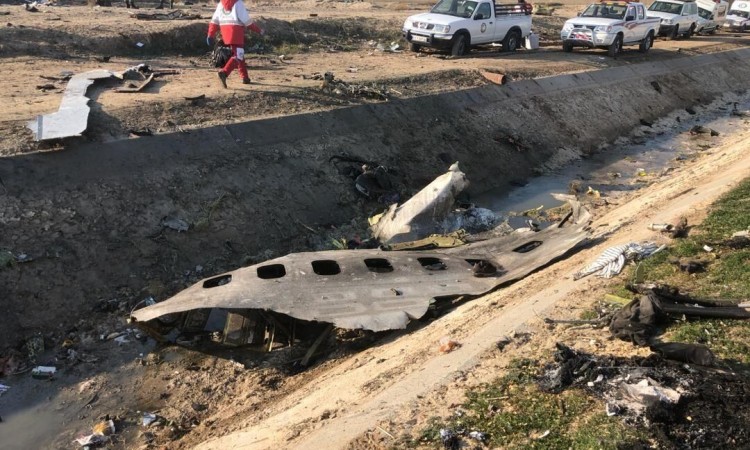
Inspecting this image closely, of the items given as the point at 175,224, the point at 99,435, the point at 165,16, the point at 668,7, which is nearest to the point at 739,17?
the point at 668,7

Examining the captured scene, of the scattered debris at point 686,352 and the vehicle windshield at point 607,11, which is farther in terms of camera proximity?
the vehicle windshield at point 607,11

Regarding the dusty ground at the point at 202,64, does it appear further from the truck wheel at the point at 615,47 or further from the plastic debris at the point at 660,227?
the plastic debris at the point at 660,227

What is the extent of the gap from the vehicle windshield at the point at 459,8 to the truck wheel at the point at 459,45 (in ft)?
2.36

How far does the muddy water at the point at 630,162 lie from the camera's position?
13070mm

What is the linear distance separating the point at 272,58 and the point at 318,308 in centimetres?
1242

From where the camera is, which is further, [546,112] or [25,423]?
[546,112]

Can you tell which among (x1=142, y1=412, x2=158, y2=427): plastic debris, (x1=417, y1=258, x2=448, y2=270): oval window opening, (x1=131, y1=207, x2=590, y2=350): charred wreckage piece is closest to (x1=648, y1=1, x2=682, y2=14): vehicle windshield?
(x1=131, y1=207, x2=590, y2=350): charred wreckage piece

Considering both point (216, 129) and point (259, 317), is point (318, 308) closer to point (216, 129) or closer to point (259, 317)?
point (259, 317)

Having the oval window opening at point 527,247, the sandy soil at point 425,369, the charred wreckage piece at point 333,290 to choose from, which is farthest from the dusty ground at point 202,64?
the sandy soil at point 425,369

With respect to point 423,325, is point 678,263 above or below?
above

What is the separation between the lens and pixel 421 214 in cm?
974

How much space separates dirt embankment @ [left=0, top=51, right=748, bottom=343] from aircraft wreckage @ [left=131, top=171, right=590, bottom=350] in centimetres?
147

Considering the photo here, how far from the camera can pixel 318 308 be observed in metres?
6.75

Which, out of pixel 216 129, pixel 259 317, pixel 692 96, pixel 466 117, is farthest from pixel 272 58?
pixel 692 96
